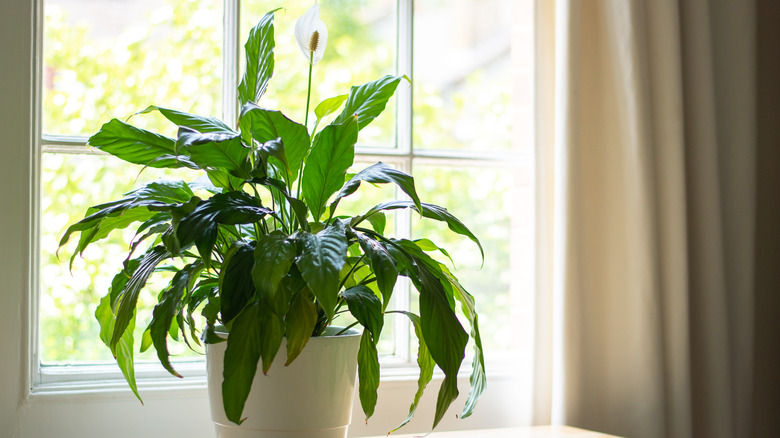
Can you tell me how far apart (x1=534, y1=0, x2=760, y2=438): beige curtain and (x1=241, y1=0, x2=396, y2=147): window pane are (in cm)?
35

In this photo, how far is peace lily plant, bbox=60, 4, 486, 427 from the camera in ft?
2.62

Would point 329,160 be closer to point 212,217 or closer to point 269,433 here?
point 212,217

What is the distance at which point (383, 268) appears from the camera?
2.75ft

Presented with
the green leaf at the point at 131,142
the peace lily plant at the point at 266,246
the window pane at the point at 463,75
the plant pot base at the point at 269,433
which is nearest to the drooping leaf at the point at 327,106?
the peace lily plant at the point at 266,246

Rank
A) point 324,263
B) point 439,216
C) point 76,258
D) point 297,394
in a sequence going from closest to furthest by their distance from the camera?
point 324,263
point 297,394
point 439,216
point 76,258

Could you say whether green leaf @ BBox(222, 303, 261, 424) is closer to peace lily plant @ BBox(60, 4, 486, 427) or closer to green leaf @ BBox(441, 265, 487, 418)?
peace lily plant @ BBox(60, 4, 486, 427)

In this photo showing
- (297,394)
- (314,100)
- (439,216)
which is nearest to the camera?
(297,394)

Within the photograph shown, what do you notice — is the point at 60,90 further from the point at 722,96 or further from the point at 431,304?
the point at 722,96

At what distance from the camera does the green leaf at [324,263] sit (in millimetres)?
752

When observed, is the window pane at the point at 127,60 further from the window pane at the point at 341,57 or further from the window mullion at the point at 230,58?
the window pane at the point at 341,57

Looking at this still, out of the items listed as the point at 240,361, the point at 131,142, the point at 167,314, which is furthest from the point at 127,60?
the point at 240,361

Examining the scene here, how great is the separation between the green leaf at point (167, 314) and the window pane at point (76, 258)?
1.68 ft

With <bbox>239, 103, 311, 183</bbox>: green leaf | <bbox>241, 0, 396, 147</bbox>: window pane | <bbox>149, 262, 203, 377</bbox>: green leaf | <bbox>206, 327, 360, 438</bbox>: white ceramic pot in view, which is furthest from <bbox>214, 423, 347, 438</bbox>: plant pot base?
<bbox>241, 0, 396, 147</bbox>: window pane

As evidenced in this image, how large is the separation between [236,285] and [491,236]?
2.99ft
